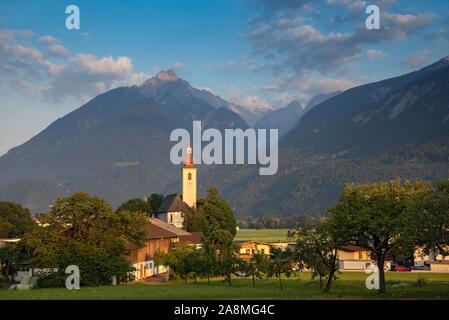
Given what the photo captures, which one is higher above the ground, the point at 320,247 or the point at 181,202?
A: the point at 181,202

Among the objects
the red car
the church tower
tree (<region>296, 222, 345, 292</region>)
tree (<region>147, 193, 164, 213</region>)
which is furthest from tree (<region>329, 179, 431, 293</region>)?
tree (<region>147, 193, 164, 213</region>)

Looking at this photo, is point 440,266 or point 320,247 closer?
point 320,247

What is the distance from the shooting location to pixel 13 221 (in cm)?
10919

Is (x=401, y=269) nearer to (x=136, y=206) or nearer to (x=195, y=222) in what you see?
(x=195, y=222)

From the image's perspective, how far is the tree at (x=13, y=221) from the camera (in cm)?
10094

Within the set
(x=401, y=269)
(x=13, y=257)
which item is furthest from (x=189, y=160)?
(x=13, y=257)

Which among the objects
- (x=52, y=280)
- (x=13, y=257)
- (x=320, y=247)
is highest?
(x=320, y=247)

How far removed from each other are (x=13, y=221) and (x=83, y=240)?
199 ft

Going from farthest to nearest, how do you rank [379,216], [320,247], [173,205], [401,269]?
[173,205]
[401,269]
[320,247]
[379,216]

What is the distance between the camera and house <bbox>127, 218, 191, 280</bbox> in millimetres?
65812

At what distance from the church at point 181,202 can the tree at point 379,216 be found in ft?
236

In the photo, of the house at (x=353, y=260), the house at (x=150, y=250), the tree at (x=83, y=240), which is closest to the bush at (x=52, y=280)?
the tree at (x=83, y=240)
